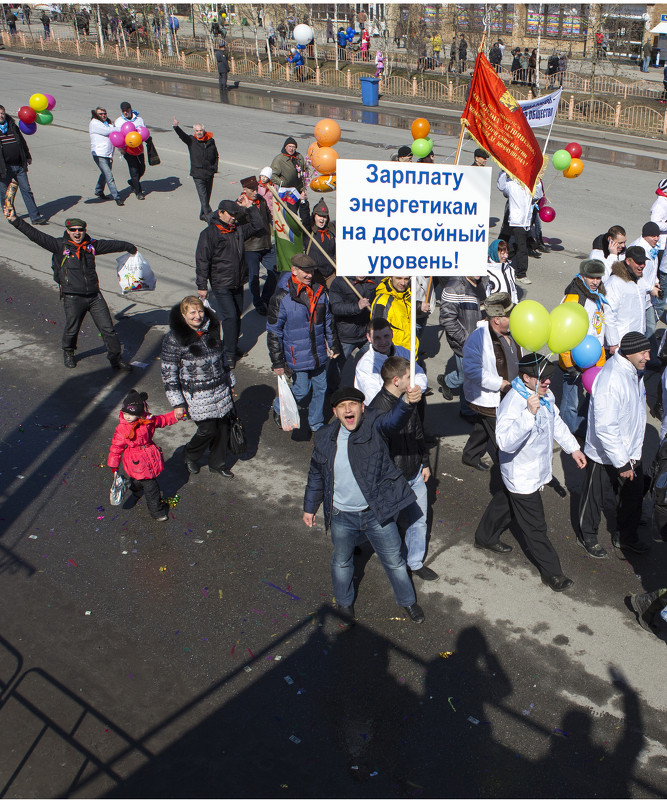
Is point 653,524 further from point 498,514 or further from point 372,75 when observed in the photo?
point 372,75

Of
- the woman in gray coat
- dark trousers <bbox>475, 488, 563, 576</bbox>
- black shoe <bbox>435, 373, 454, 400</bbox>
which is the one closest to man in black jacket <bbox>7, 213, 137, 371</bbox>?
the woman in gray coat

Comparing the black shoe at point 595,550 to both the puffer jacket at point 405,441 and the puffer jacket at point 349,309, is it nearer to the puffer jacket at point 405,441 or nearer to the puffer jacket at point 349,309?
the puffer jacket at point 405,441

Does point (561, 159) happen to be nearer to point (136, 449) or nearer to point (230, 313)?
point (230, 313)

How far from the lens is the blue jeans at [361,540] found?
4.87 meters

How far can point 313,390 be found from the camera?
24.6ft

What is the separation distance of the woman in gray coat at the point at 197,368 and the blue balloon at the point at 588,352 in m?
3.10

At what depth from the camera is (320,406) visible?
752cm

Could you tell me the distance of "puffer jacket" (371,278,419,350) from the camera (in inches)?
273

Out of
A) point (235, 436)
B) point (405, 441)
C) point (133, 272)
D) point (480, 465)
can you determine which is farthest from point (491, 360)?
point (133, 272)

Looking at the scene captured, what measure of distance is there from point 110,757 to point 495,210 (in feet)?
43.9

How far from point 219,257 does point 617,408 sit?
15.8ft

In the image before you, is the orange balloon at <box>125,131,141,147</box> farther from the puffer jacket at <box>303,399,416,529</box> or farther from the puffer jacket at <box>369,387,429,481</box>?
the puffer jacket at <box>303,399,416,529</box>

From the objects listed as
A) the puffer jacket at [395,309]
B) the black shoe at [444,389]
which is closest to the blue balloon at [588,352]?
the puffer jacket at [395,309]

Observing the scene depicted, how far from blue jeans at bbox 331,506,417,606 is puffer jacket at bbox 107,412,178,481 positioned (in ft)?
6.26
